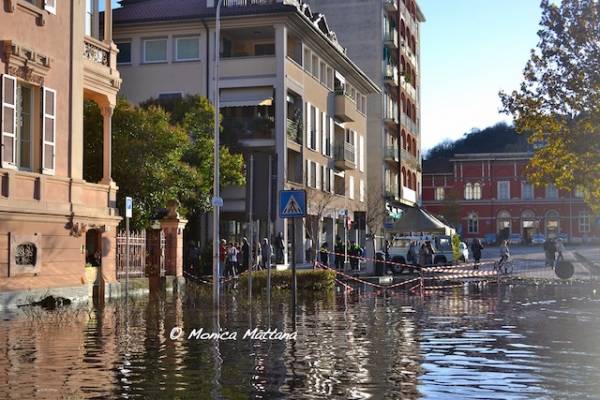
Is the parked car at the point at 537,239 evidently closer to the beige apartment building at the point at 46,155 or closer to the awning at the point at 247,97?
the awning at the point at 247,97

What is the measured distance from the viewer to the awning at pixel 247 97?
45.2 metres

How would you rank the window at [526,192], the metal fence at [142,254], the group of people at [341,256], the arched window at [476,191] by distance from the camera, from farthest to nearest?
the arched window at [476,191], the window at [526,192], the group of people at [341,256], the metal fence at [142,254]

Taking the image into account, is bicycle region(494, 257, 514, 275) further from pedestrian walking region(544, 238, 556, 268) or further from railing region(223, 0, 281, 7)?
railing region(223, 0, 281, 7)

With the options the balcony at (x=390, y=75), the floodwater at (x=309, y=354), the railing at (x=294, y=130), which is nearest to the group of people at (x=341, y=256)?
the railing at (x=294, y=130)

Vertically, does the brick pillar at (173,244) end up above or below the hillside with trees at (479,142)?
below

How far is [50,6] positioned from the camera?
22641mm

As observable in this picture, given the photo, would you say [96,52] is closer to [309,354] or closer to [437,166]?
[309,354]

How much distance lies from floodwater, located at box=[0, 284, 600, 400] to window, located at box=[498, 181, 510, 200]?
10147 centimetres

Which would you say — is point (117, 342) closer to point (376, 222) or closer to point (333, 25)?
point (376, 222)

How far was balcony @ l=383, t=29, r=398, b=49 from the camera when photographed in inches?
2785

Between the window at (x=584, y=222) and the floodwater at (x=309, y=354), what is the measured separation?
4007 inches

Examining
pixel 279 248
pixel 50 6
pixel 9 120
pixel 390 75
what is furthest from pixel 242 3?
pixel 390 75

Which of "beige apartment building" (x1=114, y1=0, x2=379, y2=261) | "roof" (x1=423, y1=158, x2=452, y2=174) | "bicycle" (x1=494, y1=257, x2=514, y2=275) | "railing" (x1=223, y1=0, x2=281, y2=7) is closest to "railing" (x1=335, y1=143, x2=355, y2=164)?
"beige apartment building" (x1=114, y1=0, x2=379, y2=261)

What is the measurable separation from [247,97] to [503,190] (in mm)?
80979
